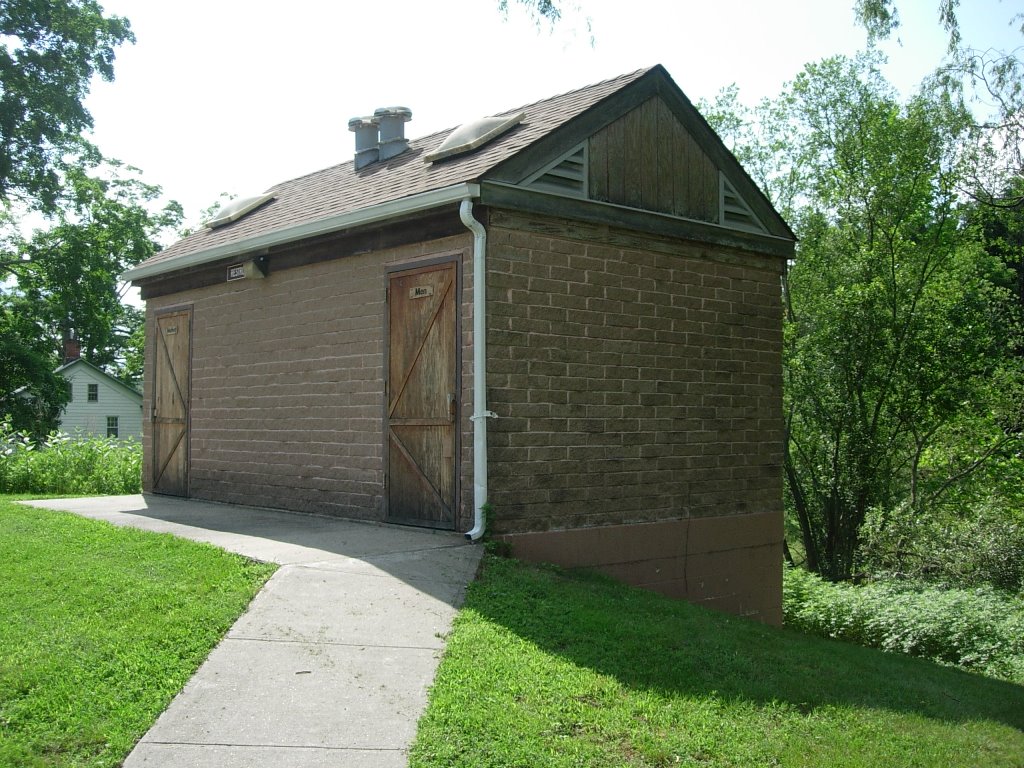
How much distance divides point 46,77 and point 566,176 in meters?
25.4

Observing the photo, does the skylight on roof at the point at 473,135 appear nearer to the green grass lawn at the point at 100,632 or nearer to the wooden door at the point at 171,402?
the green grass lawn at the point at 100,632

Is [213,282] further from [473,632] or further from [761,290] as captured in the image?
[473,632]

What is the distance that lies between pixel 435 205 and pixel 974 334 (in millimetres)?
15246

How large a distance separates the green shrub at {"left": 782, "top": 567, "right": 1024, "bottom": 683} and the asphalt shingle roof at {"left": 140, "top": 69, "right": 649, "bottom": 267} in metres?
7.83

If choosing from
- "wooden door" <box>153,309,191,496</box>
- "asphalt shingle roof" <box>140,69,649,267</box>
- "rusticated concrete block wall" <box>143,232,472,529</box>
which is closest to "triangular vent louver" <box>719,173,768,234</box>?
"asphalt shingle roof" <box>140,69,649,267</box>

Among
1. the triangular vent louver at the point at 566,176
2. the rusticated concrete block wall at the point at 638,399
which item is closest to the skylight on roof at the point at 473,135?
the triangular vent louver at the point at 566,176

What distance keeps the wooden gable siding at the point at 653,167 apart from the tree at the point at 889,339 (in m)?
9.93

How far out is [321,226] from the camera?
9.86 metres

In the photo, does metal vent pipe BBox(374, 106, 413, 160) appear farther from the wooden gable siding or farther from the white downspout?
the white downspout

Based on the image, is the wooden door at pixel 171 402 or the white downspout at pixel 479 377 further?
the wooden door at pixel 171 402

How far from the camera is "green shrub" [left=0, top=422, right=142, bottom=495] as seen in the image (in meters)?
15.9

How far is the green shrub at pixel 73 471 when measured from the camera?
15.9 meters

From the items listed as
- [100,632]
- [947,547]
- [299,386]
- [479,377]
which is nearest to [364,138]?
[299,386]

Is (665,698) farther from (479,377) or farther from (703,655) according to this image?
(479,377)
